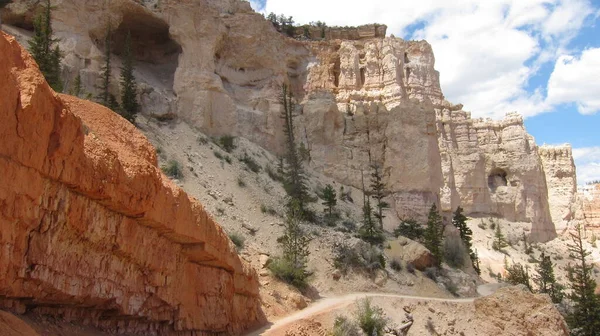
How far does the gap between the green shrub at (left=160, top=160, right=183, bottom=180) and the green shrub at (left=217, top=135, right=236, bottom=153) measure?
22.9 feet

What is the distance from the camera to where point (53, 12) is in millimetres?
31844

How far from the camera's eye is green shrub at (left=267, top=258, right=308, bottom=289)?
75.1 feet

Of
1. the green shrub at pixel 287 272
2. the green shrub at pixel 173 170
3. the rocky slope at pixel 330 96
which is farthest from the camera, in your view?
the rocky slope at pixel 330 96

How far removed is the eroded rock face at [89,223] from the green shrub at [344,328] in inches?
257

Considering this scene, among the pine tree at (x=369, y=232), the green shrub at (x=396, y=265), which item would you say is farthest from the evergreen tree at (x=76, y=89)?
the green shrub at (x=396, y=265)

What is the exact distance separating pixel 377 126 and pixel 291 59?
9.22 meters

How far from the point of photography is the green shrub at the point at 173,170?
26844 mm

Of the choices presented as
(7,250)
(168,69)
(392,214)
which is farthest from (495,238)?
(7,250)

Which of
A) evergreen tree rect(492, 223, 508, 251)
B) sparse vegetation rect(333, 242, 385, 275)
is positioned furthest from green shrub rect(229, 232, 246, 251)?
evergreen tree rect(492, 223, 508, 251)

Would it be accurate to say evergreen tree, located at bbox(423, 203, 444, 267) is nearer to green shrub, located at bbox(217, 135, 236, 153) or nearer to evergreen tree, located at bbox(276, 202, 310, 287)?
evergreen tree, located at bbox(276, 202, 310, 287)

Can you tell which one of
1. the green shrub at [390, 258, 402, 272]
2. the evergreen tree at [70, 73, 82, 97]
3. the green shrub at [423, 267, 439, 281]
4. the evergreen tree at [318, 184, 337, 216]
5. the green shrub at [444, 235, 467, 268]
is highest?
the evergreen tree at [70, 73, 82, 97]

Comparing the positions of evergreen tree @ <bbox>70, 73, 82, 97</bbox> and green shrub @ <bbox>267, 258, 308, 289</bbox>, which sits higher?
evergreen tree @ <bbox>70, 73, 82, 97</bbox>

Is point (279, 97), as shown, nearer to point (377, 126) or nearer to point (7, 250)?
point (377, 126)

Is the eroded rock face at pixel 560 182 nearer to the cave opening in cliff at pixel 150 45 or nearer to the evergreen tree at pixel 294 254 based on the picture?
the evergreen tree at pixel 294 254
